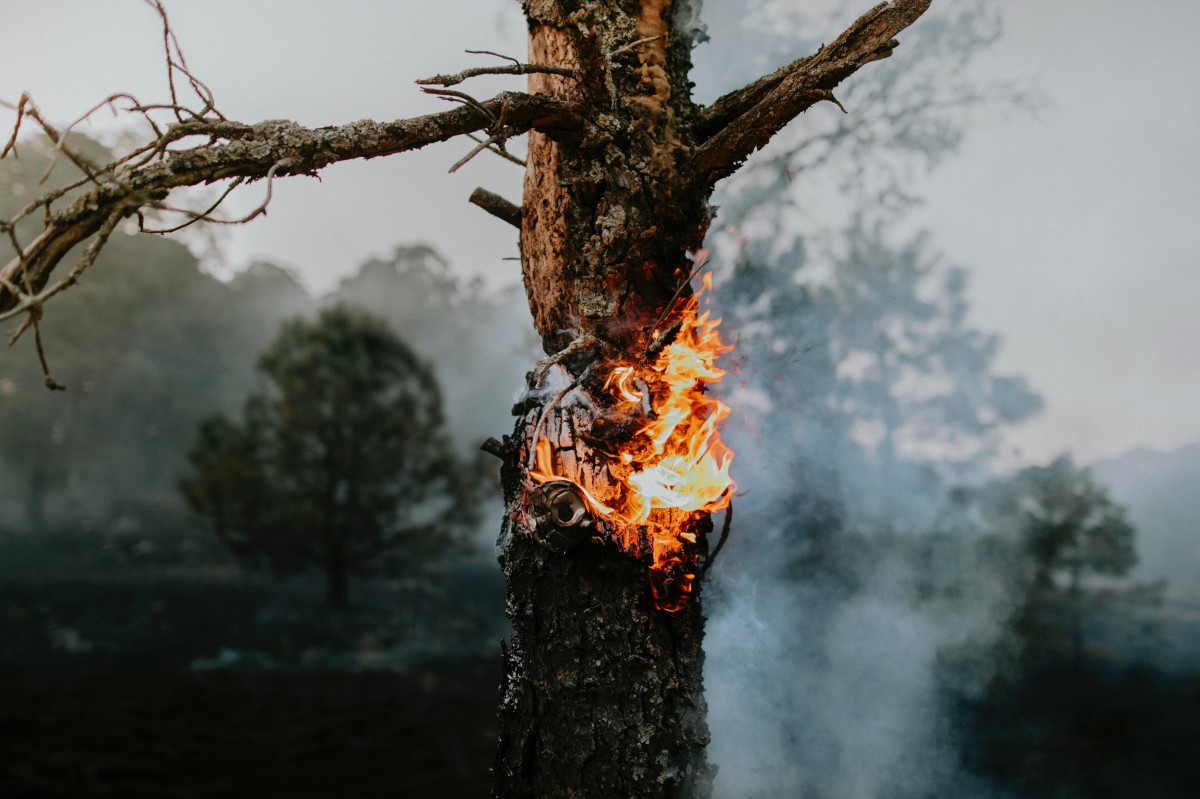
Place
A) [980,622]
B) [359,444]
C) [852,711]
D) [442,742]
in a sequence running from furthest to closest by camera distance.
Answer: [359,444] < [442,742] < [980,622] < [852,711]

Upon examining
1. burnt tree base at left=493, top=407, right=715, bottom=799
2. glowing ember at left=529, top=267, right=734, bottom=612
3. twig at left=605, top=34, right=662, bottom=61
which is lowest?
burnt tree base at left=493, top=407, right=715, bottom=799

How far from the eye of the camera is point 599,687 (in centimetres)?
251

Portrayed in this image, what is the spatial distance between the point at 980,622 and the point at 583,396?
13.5 ft

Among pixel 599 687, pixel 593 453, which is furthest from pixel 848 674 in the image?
pixel 593 453

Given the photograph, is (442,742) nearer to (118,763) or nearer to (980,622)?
(118,763)

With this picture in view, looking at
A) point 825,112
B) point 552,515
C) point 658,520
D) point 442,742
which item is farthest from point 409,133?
point 442,742

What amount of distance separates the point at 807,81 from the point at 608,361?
4.32 ft

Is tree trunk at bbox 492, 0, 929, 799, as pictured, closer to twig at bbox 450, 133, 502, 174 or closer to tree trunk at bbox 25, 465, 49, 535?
twig at bbox 450, 133, 502, 174

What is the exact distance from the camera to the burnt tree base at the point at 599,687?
2.47 m

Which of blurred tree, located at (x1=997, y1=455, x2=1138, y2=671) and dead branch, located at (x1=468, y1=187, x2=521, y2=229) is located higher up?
dead branch, located at (x1=468, y1=187, x2=521, y2=229)

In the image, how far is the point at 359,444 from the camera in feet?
38.1

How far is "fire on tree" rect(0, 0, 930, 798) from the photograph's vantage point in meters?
2.44

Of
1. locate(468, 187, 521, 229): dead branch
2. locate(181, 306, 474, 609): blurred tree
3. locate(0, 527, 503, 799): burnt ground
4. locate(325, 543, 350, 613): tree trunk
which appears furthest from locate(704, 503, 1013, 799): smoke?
locate(325, 543, 350, 613): tree trunk

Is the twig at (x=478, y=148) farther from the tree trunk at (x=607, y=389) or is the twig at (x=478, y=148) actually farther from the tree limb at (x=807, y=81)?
the tree limb at (x=807, y=81)
